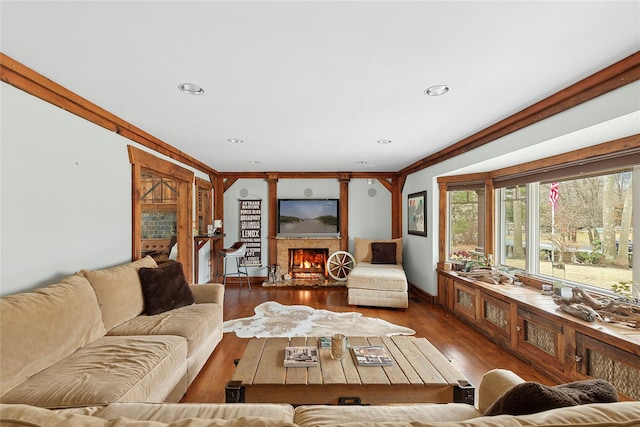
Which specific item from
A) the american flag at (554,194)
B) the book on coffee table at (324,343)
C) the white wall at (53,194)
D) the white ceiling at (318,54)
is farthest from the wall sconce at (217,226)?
the american flag at (554,194)

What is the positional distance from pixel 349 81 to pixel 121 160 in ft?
8.21

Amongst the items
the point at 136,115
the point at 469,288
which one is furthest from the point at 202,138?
the point at 469,288

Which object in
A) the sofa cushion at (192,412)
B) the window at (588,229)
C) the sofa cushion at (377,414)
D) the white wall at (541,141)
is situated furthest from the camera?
the window at (588,229)

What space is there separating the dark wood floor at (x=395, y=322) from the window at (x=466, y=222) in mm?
997

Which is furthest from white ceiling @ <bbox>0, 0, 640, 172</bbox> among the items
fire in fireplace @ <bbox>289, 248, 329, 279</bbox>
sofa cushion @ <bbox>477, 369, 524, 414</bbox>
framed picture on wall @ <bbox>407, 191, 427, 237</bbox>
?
fire in fireplace @ <bbox>289, 248, 329, 279</bbox>

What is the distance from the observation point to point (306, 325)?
368 cm

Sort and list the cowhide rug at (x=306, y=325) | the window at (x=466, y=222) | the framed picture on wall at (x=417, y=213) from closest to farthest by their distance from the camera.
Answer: the cowhide rug at (x=306, y=325) → the window at (x=466, y=222) → the framed picture on wall at (x=417, y=213)

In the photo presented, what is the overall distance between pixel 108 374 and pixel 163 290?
3.94 feet

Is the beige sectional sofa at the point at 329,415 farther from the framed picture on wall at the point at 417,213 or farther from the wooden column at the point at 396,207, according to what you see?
the wooden column at the point at 396,207

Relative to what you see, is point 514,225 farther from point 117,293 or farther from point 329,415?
point 117,293

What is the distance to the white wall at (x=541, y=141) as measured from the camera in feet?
6.20

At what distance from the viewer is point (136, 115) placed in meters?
2.80

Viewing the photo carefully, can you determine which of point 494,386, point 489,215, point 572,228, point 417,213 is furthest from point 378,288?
point 494,386

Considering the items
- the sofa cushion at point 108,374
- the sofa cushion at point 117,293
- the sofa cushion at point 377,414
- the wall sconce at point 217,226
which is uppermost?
the wall sconce at point 217,226
